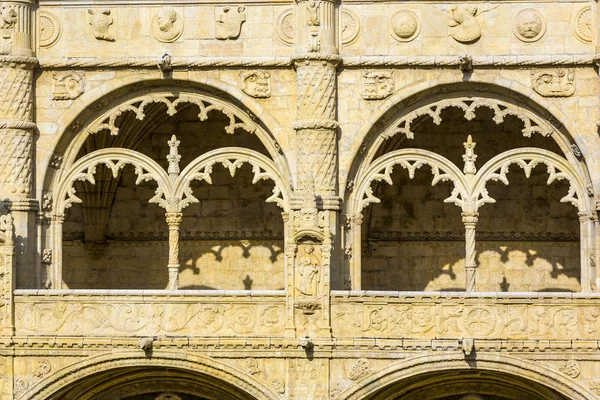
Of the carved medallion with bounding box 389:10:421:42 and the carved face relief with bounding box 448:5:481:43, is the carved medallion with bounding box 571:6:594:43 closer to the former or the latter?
the carved face relief with bounding box 448:5:481:43

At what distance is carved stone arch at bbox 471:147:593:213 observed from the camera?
28594mm

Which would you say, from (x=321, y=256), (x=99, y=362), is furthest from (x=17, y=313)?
(x=321, y=256)

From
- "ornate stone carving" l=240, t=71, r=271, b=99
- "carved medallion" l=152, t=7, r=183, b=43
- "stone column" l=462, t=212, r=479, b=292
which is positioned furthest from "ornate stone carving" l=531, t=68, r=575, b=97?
"carved medallion" l=152, t=7, r=183, b=43

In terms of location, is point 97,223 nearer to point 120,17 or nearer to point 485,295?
point 120,17

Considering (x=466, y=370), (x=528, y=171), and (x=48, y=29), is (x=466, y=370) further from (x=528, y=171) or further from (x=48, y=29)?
(x=48, y=29)

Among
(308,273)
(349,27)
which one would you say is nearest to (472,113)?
(349,27)

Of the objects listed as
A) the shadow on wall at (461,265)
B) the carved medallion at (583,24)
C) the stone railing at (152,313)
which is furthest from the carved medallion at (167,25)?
the carved medallion at (583,24)

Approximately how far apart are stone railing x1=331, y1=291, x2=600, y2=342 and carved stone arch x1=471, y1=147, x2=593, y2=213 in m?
1.89

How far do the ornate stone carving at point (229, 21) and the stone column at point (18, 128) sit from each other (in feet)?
9.64

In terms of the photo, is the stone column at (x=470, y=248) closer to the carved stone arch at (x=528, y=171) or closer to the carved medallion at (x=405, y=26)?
the carved stone arch at (x=528, y=171)

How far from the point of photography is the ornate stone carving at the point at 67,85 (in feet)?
96.6

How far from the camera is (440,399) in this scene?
29375 millimetres

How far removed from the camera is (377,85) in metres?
29.0

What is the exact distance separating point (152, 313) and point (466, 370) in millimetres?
4727
